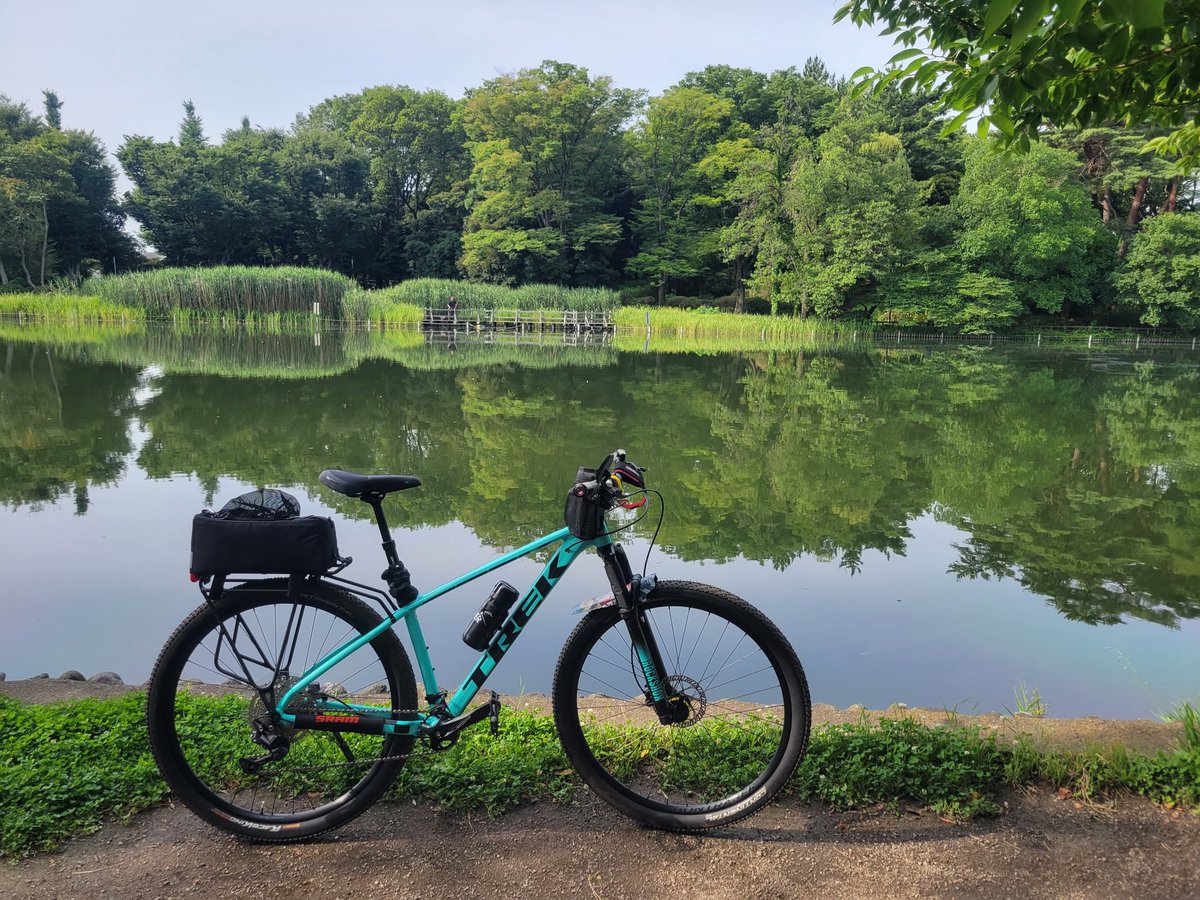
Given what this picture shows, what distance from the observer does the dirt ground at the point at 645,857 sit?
2.19 metres

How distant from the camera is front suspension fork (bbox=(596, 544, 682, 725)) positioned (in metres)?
2.37

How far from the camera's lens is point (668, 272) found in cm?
4684

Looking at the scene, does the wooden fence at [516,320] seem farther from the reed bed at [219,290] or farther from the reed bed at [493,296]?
the reed bed at [219,290]

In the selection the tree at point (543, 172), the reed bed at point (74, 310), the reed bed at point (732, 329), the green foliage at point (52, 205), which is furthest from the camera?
the tree at point (543, 172)

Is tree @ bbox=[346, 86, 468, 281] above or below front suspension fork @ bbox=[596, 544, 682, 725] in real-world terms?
above

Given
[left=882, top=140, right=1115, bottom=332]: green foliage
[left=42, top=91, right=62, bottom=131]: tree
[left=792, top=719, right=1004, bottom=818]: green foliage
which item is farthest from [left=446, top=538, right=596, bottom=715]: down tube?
[left=42, top=91, right=62, bottom=131]: tree

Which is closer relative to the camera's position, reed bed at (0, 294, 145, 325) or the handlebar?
the handlebar

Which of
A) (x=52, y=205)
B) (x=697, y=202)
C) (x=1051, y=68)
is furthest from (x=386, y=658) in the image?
(x=52, y=205)

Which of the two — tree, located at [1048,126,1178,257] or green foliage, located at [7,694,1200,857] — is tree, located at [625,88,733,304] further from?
green foliage, located at [7,694,1200,857]

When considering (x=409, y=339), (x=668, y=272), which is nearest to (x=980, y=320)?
(x=668, y=272)

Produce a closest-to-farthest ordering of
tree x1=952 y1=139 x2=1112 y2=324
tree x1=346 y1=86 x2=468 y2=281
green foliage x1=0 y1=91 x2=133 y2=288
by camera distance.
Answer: tree x1=952 y1=139 x2=1112 y2=324 → green foliage x1=0 y1=91 x2=133 y2=288 → tree x1=346 y1=86 x2=468 y2=281

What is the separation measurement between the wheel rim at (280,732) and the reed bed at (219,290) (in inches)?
1324

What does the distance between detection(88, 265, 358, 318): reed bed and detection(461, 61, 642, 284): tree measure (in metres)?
14.2

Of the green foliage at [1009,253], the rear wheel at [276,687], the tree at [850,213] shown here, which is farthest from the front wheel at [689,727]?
the green foliage at [1009,253]
